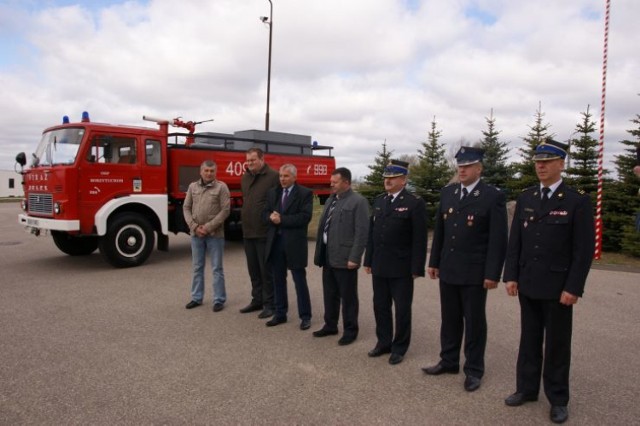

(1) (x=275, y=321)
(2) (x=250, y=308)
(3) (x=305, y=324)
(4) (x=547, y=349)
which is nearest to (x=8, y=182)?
(2) (x=250, y=308)

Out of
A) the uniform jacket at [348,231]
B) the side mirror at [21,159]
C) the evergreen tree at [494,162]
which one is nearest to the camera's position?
the uniform jacket at [348,231]

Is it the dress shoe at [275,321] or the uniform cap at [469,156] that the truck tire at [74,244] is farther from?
the uniform cap at [469,156]

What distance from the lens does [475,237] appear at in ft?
12.0

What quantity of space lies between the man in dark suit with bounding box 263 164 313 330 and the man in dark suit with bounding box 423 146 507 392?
169 centimetres

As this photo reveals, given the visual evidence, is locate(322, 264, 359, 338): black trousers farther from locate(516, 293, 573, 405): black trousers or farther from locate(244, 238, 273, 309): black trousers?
locate(516, 293, 573, 405): black trousers

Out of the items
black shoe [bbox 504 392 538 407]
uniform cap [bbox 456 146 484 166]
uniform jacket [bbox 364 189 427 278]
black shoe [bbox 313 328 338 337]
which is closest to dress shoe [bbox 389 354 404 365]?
uniform jacket [bbox 364 189 427 278]

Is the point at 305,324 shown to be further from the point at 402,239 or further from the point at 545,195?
the point at 545,195

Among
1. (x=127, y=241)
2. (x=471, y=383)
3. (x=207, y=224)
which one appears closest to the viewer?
(x=471, y=383)

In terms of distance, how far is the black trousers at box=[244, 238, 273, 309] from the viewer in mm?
5562

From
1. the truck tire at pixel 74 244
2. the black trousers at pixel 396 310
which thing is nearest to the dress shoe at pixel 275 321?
the black trousers at pixel 396 310

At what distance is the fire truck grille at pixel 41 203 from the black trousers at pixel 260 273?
445 cm

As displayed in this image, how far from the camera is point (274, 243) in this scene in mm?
5285

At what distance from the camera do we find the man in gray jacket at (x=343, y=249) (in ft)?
14.9

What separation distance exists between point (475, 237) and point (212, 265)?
3370mm
